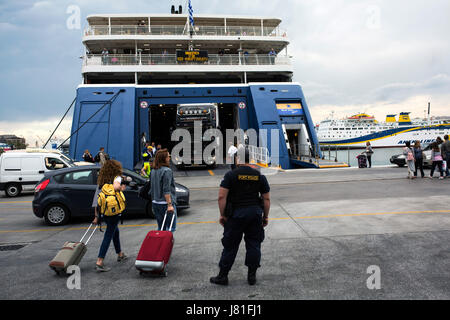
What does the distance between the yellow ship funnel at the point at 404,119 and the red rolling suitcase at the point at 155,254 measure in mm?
73126

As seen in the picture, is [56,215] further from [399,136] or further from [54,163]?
[399,136]

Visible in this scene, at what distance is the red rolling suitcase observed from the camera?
4.32m

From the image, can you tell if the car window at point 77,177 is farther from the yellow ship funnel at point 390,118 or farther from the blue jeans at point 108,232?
the yellow ship funnel at point 390,118

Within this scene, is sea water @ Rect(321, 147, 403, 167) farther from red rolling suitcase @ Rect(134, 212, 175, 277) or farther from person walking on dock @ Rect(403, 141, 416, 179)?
red rolling suitcase @ Rect(134, 212, 175, 277)

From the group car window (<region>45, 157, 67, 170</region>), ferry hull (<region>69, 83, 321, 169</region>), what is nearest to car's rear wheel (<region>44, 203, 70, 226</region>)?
car window (<region>45, 157, 67, 170</region>)

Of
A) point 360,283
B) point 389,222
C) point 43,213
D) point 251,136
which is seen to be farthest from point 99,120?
point 360,283

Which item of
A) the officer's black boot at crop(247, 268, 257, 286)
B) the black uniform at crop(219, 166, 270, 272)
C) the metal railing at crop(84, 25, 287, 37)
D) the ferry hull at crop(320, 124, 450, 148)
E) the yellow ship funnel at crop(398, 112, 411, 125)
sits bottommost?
the officer's black boot at crop(247, 268, 257, 286)

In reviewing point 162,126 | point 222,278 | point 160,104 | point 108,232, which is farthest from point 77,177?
point 162,126

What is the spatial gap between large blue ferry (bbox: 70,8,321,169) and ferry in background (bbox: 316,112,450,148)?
3983 centimetres

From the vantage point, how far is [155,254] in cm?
435

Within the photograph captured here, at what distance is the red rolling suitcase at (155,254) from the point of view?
4.32 meters

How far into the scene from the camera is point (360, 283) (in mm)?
4070

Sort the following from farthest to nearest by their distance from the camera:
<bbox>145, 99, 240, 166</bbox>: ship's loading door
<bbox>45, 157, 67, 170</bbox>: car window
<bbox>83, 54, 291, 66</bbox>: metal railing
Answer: <bbox>145, 99, 240, 166</bbox>: ship's loading door → <bbox>83, 54, 291, 66</bbox>: metal railing → <bbox>45, 157, 67, 170</bbox>: car window

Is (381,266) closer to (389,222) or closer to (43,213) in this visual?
(389,222)
